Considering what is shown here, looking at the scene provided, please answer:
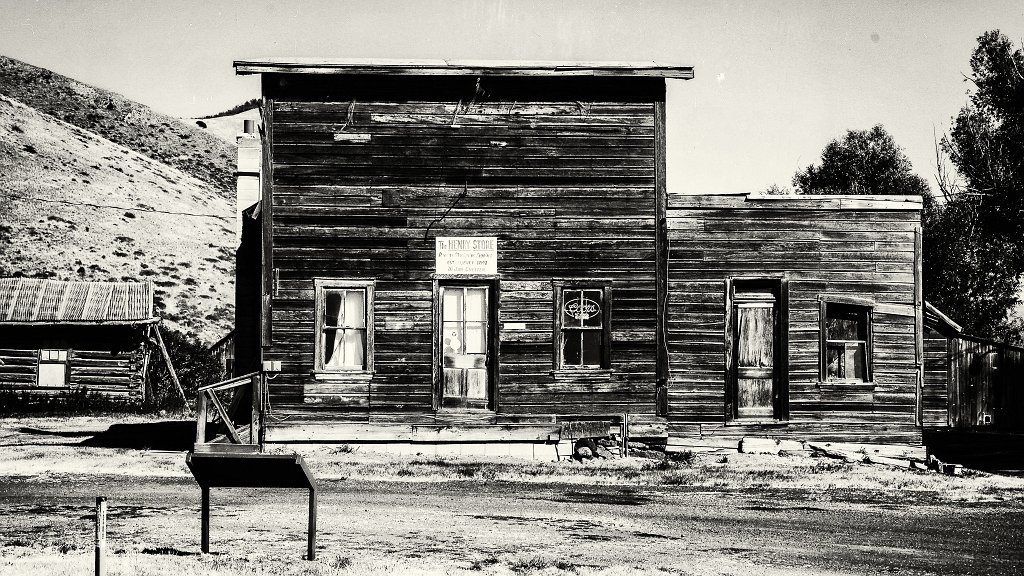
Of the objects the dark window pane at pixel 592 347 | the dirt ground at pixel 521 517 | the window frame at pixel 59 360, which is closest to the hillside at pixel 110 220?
the window frame at pixel 59 360

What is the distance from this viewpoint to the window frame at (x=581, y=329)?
18.2 meters

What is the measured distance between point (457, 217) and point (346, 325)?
2.51 meters

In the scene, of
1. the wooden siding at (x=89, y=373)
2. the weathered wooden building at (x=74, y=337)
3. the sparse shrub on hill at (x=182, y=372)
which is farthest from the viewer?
the sparse shrub on hill at (x=182, y=372)

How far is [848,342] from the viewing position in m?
19.1

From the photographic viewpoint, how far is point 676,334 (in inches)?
736

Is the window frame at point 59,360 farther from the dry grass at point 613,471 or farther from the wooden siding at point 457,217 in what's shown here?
the wooden siding at point 457,217

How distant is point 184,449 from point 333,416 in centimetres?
324

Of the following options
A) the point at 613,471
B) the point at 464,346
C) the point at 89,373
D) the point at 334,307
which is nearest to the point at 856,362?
the point at 613,471

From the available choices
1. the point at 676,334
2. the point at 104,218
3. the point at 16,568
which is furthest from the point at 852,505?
the point at 104,218

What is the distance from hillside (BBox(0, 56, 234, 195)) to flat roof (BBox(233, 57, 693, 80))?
7988 cm

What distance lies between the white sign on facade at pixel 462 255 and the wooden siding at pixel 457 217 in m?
0.15

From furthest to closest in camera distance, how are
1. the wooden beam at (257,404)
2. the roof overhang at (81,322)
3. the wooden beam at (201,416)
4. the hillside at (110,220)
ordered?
1. the hillside at (110,220)
2. the roof overhang at (81,322)
3. the wooden beam at (257,404)
4. the wooden beam at (201,416)

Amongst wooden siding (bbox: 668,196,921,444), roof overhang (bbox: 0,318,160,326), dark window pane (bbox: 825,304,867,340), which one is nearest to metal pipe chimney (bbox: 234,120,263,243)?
wooden siding (bbox: 668,196,921,444)

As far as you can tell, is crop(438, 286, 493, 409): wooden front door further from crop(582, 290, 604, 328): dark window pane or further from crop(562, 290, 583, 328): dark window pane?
crop(582, 290, 604, 328): dark window pane
